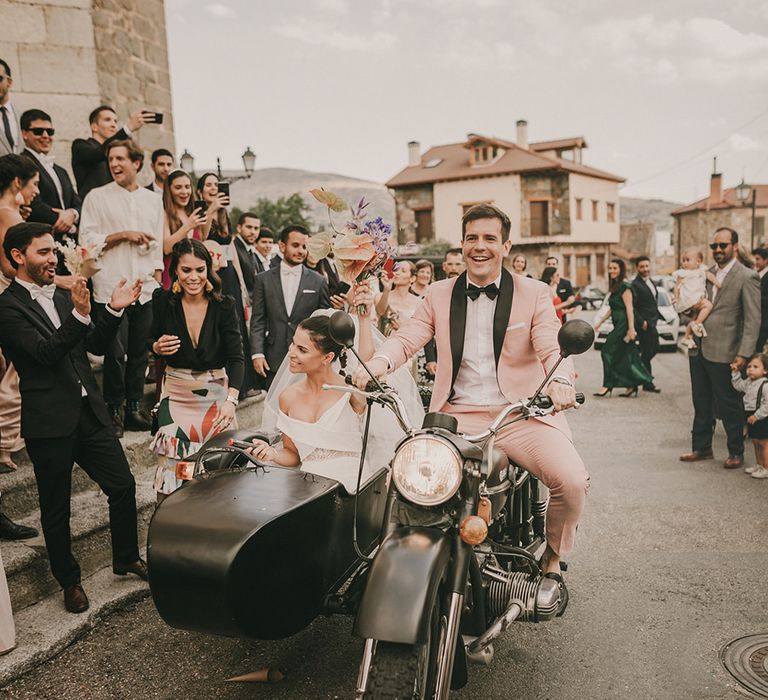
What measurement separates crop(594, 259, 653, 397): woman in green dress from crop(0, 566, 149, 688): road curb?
8647mm

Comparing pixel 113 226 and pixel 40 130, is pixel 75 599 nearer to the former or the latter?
pixel 113 226

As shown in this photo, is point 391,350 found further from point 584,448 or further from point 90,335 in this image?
point 584,448

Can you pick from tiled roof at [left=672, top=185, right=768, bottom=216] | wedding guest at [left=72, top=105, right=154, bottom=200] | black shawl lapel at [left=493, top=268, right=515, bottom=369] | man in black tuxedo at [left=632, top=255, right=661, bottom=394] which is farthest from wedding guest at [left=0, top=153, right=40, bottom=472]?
tiled roof at [left=672, top=185, right=768, bottom=216]

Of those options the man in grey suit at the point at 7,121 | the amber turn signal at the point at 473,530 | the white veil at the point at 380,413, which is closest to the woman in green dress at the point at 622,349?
the white veil at the point at 380,413

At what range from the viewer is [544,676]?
340 centimetres

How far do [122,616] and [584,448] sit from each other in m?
5.47

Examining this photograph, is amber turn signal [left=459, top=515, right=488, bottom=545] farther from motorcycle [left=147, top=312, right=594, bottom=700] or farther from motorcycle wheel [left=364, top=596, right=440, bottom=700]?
motorcycle wheel [left=364, top=596, right=440, bottom=700]

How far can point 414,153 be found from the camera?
49.4 meters

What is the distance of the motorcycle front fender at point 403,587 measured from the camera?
7.57ft

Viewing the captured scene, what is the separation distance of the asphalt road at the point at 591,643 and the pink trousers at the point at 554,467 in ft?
2.01

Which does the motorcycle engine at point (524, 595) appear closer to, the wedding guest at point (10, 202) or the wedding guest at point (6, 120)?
the wedding guest at point (10, 202)

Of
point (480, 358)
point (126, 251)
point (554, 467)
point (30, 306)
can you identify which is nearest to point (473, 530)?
point (554, 467)

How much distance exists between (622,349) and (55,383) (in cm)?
944

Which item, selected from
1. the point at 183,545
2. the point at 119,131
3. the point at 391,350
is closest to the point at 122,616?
the point at 183,545
